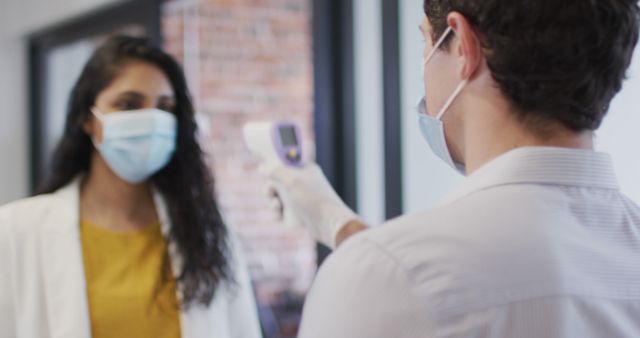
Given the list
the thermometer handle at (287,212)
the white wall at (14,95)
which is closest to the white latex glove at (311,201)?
the thermometer handle at (287,212)

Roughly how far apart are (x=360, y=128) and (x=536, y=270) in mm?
1574

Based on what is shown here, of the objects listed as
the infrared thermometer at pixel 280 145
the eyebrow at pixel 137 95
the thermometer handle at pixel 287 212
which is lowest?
the thermometer handle at pixel 287 212

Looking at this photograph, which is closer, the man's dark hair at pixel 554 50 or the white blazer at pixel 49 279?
the man's dark hair at pixel 554 50

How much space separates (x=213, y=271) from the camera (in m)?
1.60

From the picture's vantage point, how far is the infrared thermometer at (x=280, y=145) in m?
1.60

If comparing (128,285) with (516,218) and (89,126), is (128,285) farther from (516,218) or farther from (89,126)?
(516,218)

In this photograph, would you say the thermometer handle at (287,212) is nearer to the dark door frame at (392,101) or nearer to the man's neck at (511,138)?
the dark door frame at (392,101)

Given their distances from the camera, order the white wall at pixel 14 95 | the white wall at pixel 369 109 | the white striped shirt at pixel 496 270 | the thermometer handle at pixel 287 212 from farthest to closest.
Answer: the white wall at pixel 14 95 < the white wall at pixel 369 109 < the thermometer handle at pixel 287 212 < the white striped shirt at pixel 496 270

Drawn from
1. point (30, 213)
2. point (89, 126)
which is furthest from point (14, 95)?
point (30, 213)

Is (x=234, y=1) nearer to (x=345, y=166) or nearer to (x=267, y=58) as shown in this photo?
(x=267, y=58)

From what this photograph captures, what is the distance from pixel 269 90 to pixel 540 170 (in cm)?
284

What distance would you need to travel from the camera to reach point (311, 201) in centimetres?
154

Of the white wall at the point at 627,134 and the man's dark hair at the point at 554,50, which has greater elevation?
the man's dark hair at the point at 554,50

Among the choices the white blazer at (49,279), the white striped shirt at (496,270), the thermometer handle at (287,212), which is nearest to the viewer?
the white striped shirt at (496,270)
